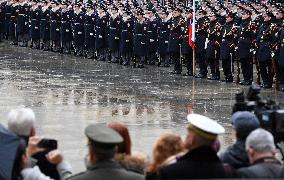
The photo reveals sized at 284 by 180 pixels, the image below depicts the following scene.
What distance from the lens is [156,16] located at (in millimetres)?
27234

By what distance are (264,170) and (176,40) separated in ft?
62.2

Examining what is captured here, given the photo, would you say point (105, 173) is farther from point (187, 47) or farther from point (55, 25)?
point (55, 25)

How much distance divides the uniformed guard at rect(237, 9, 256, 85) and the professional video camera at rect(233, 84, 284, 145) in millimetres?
13949

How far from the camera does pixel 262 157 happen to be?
6.67 metres

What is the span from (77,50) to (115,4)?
9.26 ft

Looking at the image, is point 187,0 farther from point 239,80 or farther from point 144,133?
point 144,133

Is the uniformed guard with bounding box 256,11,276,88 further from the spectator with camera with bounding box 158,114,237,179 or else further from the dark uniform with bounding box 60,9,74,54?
the spectator with camera with bounding box 158,114,237,179

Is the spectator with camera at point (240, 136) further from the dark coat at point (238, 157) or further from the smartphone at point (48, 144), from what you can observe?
the smartphone at point (48, 144)

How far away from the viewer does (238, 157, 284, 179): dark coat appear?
645 centimetres

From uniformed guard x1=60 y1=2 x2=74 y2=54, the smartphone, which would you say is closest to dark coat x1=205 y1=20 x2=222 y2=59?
uniformed guard x1=60 y1=2 x2=74 y2=54

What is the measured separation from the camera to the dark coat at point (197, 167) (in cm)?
618

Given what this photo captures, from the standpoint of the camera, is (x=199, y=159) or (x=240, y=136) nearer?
(x=199, y=159)

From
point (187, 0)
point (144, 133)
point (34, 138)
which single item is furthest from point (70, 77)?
point (34, 138)

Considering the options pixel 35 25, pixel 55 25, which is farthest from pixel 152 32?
pixel 35 25
